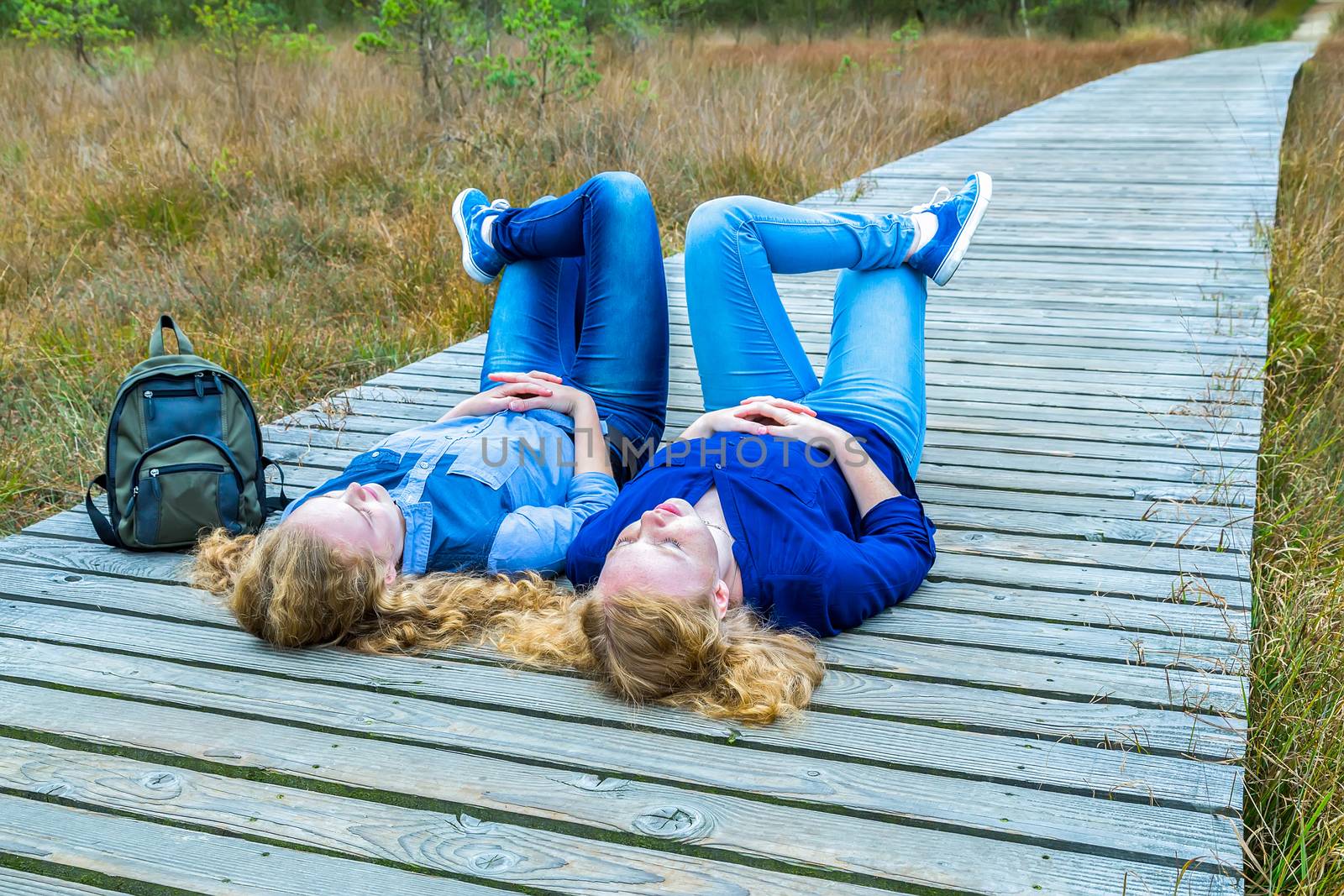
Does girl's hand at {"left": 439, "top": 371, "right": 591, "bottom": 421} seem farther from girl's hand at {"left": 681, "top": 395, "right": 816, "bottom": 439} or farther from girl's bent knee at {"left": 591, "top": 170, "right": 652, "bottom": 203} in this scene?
girl's bent knee at {"left": 591, "top": 170, "right": 652, "bottom": 203}

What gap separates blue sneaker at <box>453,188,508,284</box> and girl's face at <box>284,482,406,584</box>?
1289mm

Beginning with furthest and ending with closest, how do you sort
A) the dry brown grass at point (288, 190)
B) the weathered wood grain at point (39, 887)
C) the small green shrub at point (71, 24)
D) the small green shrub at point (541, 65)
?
the small green shrub at point (71, 24)
the small green shrub at point (541, 65)
the dry brown grass at point (288, 190)
the weathered wood grain at point (39, 887)

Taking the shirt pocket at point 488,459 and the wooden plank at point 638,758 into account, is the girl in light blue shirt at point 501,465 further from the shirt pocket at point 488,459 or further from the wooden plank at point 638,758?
the wooden plank at point 638,758

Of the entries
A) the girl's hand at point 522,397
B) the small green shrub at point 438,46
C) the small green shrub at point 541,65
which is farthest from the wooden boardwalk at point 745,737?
the small green shrub at point 438,46

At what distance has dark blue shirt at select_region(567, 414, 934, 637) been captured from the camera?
2.34m

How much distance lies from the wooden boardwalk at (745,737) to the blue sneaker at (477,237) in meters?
0.72

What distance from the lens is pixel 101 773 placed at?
6.34 ft

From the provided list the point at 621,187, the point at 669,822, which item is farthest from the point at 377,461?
the point at 669,822

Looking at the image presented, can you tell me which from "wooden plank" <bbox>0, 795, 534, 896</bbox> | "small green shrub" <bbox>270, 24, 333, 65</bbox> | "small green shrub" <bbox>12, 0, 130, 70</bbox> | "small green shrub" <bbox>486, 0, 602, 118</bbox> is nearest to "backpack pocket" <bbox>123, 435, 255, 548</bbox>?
"wooden plank" <bbox>0, 795, 534, 896</bbox>

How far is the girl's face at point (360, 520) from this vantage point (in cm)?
234

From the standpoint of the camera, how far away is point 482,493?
8.83 feet

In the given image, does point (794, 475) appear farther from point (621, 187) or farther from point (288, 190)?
point (288, 190)

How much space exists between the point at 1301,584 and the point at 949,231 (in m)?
1.42

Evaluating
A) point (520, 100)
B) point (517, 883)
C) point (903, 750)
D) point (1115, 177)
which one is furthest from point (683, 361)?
point (520, 100)
